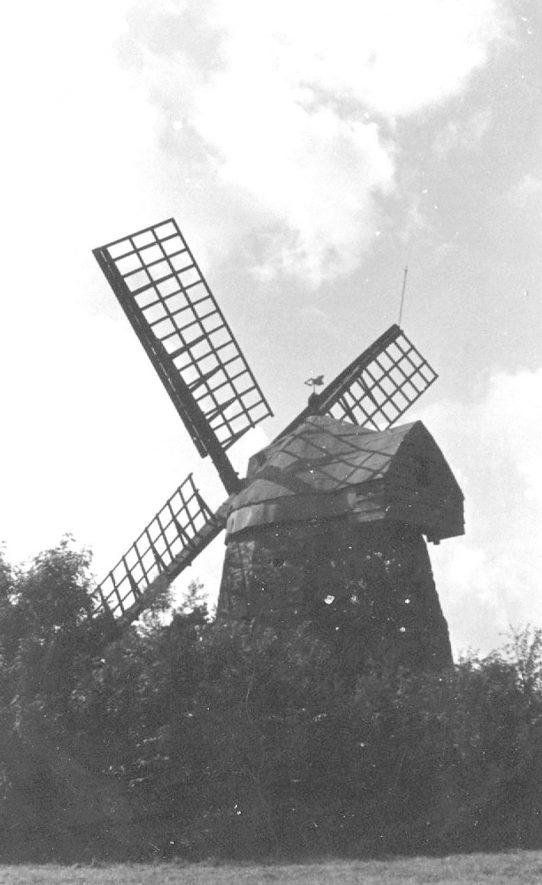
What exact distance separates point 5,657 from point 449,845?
35.4 ft

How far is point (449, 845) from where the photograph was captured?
17.2m

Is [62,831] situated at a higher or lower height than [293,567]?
lower

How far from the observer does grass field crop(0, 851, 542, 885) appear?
47.5ft

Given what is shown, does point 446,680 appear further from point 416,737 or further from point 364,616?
point 364,616

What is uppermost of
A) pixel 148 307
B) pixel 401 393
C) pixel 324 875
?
pixel 148 307

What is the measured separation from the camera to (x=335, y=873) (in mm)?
15234

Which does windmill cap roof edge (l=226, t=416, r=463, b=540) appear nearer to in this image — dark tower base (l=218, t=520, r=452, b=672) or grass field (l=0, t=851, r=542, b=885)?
dark tower base (l=218, t=520, r=452, b=672)

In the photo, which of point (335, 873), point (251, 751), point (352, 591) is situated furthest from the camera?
point (352, 591)

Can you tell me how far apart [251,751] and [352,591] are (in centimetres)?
523

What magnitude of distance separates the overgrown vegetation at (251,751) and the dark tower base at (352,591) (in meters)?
2.12

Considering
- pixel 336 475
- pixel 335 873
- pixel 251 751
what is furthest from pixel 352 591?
pixel 335 873

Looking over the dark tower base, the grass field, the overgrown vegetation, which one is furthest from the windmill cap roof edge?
the grass field

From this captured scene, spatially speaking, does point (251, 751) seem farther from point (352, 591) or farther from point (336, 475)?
point (336, 475)

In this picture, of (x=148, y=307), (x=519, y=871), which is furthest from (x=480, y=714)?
(x=148, y=307)
